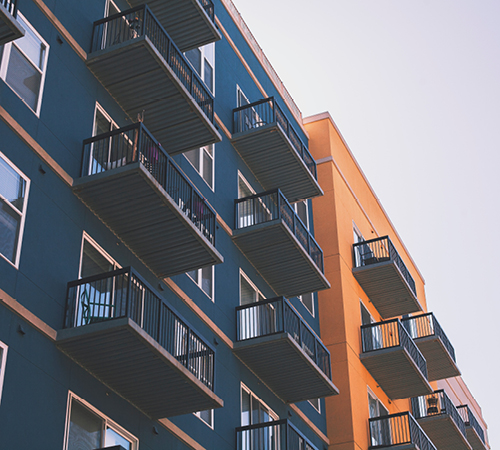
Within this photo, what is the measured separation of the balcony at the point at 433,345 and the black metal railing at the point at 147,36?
1924cm

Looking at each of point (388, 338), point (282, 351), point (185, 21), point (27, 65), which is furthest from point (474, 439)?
point (27, 65)

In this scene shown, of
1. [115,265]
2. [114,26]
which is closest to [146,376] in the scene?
[115,265]

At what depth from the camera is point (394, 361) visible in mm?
28500

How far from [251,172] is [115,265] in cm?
976

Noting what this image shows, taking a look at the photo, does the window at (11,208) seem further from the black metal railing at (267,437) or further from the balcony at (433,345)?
the balcony at (433,345)

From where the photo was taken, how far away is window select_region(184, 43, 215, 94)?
23.0 metres

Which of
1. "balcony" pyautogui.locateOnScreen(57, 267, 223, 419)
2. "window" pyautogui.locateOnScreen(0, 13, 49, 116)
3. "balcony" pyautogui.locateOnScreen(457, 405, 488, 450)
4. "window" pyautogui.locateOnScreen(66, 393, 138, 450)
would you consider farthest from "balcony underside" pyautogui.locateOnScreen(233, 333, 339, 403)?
"balcony" pyautogui.locateOnScreen(457, 405, 488, 450)

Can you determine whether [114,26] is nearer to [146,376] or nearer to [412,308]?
[146,376]

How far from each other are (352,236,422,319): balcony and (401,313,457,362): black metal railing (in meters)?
2.89

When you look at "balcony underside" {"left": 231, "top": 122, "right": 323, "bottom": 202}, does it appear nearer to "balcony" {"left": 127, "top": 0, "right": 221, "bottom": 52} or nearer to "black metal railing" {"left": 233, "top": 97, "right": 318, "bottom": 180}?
"black metal railing" {"left": 233, "top": 97, "right": 318, "bottom": 180}

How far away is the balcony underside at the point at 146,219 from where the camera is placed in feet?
51.0

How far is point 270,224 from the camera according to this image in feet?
72.5

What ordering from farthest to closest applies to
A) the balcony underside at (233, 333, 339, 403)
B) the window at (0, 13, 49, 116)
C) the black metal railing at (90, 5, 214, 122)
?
the balcony underside at (233, 333, 339, 403)
the black metal railing at (90, 5, 214, 122)
the window at (0, 13, 49, 116)

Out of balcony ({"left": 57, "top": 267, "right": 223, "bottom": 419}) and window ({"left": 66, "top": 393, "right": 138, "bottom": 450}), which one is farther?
balcony ({"left": 57, "top": 267, "right": 223, "bottom": 419})
